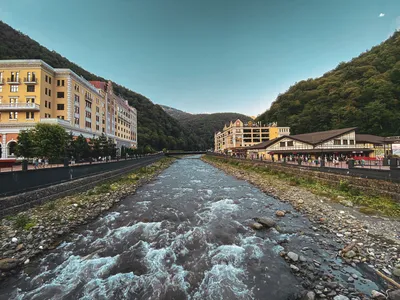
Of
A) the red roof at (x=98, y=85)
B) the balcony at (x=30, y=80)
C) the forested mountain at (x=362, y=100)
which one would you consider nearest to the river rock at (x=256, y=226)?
the balcony at (x=30, y=80)

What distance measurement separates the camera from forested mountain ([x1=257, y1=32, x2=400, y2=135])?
186ft

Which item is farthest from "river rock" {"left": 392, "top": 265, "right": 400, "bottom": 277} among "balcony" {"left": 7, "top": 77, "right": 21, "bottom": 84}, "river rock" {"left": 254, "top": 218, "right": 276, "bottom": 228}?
Answer: "balcony" {"left": 7, "top": 77, "right": 21, "bottom": 84}

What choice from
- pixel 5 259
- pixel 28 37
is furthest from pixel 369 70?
pixel 28 37

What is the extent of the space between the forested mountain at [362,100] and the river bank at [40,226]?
76.2 meters

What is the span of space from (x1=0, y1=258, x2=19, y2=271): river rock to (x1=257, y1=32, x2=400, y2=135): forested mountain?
79.2 metres

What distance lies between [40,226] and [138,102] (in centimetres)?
16499

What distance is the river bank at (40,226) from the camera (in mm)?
7848

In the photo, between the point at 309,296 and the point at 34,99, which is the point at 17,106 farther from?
the point at 309,296

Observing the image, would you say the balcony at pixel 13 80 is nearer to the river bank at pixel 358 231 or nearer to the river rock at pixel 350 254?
the river bank at pixel 358 231

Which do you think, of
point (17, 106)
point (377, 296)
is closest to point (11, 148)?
point (17, 106)

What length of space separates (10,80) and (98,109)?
19.4 meters

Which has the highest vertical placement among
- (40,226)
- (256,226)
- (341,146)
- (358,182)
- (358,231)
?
(341,146)

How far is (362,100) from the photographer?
6431cm

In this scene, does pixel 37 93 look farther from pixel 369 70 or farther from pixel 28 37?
pixel 369 70
